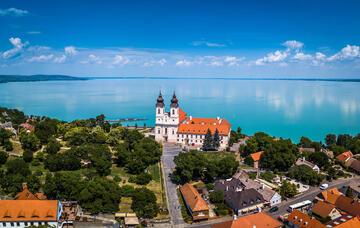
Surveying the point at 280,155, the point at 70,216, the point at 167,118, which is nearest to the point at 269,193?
the point at 280,155

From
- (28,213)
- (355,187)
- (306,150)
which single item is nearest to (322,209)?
(355,187)

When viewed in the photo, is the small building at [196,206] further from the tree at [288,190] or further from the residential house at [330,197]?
the residential house at [330,197]

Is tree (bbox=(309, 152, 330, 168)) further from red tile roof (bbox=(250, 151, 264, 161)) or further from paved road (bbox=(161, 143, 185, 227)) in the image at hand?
paved road (bbox=(161, 143, 185, 227))

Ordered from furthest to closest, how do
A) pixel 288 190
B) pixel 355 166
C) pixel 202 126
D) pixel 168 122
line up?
pixel 168 122, pixel 202 126, pixel 355 166, pixel 288 190

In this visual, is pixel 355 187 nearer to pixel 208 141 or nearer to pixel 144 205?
pixel 208 141

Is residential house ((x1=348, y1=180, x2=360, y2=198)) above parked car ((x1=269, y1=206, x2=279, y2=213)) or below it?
above

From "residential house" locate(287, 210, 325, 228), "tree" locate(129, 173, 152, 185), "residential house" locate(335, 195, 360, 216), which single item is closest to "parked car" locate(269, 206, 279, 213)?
Result: "residential house" locate(287, 210, 325, 228)
